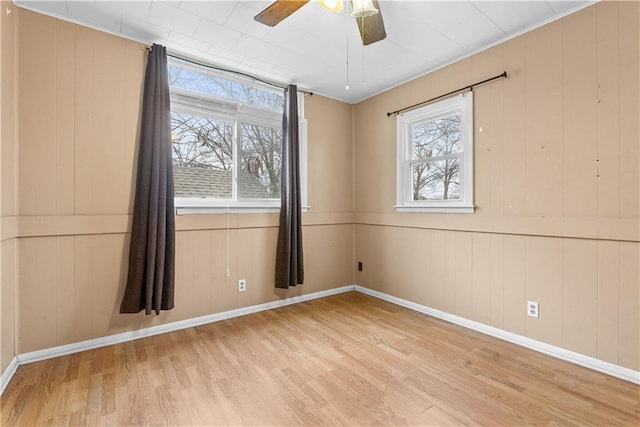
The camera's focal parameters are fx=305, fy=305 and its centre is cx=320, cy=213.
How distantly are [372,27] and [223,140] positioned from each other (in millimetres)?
1804

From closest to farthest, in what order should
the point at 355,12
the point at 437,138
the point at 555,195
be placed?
the point at 355,12
the point at 555,195
the point at 437,138

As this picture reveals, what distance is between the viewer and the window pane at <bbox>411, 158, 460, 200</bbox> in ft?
9.93

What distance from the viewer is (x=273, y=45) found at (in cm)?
262

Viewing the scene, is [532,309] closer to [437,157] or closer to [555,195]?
[555,195]

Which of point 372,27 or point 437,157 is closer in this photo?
point 372,27

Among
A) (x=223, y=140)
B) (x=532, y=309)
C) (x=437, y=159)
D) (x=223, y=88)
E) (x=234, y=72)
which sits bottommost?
(x=532, y=309)

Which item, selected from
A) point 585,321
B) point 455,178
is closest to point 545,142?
point 455,178

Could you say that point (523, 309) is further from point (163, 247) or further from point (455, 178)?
point (163, 247)

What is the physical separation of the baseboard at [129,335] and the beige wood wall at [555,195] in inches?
67.6

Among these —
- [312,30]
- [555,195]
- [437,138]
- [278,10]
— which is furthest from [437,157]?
[278,10]

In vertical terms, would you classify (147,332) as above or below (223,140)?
below

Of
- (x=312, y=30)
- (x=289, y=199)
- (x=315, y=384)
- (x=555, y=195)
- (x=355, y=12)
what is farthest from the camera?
(x=289, y=199)

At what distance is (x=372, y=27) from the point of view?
195 cm

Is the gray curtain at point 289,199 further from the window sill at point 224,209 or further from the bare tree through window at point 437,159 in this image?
the bare tree through window at point 437,159
